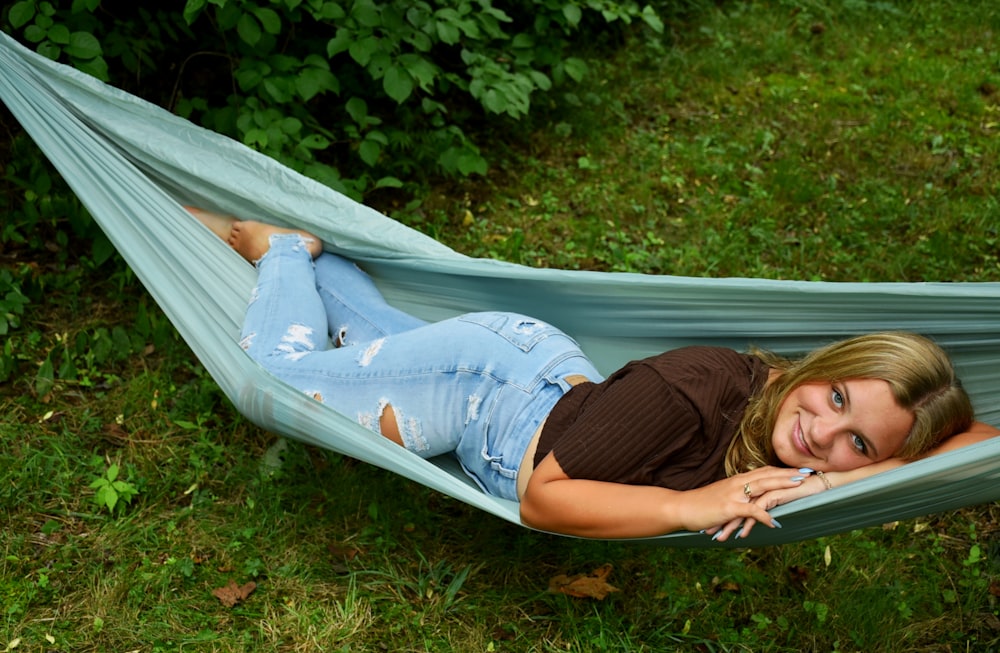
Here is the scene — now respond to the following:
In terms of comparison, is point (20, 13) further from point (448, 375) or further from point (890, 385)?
point (890, 385)

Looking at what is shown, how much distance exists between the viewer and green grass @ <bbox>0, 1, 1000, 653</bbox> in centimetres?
185

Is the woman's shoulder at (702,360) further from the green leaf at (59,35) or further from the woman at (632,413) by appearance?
the green leaf at (59,35)

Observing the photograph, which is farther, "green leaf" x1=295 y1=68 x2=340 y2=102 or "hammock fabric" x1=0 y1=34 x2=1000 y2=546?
"green leaf" x1=295 y1=68 x2=340 y2=102

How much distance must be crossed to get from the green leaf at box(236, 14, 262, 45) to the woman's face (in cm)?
165

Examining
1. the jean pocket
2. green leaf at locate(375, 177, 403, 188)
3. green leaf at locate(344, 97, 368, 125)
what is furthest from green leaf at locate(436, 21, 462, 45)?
the jean pocket

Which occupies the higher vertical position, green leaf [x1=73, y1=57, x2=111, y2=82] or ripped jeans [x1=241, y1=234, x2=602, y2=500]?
green leaf [x1=73, y1=57, x2=111, y2=82]

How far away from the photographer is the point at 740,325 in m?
1.89

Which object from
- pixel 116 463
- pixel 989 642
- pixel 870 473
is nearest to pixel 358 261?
pixel 116 463

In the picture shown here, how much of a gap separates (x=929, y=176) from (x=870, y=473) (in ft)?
7.20

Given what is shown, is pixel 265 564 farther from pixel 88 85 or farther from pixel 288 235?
pixel 88 85

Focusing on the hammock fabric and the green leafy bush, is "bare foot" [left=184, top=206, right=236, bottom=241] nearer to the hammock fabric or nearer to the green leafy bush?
the hammock fabric

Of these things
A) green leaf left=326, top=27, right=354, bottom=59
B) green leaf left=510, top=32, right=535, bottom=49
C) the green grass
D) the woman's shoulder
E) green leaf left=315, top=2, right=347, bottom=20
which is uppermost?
green leaf left=510, top=32, right=535, bottom=49

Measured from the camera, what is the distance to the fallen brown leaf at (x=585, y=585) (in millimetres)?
1931

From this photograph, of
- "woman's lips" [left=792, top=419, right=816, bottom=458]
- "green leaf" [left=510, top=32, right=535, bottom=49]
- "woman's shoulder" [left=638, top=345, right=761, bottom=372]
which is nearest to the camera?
"woman's lips" [left=792, top=419, right=816, bottom=458]
